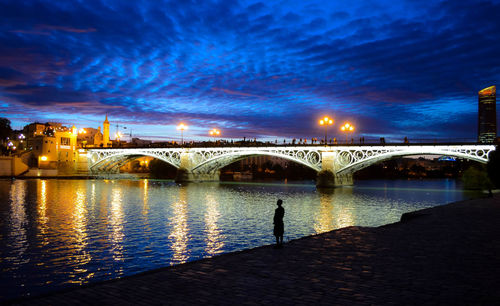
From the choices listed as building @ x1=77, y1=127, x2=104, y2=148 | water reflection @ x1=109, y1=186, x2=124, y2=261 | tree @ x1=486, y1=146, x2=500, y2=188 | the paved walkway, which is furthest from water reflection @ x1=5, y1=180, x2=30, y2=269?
building @ x1=77, y1=127, x2=104, y2=148

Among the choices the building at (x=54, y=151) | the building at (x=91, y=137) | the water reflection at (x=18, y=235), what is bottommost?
the water reflection at (x=18, y=235)

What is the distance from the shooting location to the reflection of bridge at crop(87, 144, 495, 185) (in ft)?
223

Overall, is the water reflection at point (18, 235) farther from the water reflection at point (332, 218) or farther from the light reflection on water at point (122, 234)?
the water reflection at point (332, 218)

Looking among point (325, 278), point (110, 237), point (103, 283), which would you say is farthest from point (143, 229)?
point (325, 278)

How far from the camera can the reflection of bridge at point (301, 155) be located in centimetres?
6794

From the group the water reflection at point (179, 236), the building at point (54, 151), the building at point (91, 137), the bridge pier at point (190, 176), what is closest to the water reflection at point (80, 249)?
the water reflection at point (179, 236)

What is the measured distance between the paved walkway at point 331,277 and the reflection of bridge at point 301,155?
185 ft

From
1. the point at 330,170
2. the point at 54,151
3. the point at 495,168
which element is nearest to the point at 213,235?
the point at 495,168

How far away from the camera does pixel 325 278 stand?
33.0 feet

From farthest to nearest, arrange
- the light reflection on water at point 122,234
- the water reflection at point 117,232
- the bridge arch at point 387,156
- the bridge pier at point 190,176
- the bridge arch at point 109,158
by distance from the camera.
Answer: the bridge arch at point 109,158, the bridge pier at point 190,176, the bridge arch at point 387,156, the water reflection at point 117,232, the light reflection on water at point 122,234

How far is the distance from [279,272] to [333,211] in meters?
27.6

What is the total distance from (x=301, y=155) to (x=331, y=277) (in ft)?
247

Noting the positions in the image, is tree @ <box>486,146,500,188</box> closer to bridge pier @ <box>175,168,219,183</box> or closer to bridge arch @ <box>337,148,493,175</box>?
bridge arch @ <box>337,148,493,175</box>

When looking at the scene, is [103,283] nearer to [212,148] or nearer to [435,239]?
[435,239]
